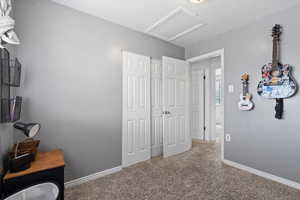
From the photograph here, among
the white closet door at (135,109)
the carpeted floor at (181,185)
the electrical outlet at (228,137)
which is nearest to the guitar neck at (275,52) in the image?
the electrical outlet at (228,137)

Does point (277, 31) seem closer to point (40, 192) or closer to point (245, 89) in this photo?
point (245, 89)

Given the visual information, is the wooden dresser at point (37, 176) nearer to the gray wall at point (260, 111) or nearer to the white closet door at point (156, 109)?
the white closet door at point (156, 109)

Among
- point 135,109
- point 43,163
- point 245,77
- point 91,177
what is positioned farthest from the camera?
point 135,109

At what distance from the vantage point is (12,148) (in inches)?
56.4

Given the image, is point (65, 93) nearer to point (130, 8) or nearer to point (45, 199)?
point (45, 199)

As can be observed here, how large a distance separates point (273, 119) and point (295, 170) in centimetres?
68

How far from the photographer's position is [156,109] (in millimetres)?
2906

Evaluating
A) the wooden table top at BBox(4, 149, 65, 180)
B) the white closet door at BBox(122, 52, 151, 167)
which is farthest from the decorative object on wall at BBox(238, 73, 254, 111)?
the wooden table top at BBox(4, 149, 65, 180)

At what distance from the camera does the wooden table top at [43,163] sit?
3.92 feet

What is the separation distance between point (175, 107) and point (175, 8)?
1.80 meters

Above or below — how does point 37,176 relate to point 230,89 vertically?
below

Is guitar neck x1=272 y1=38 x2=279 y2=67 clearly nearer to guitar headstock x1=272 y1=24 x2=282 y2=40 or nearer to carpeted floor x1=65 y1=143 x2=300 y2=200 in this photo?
guitar headstock x1=272 y1=24 x2=282 y2=40

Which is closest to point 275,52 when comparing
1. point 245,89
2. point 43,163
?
point 245,89

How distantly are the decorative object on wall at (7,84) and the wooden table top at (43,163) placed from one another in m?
0.46
